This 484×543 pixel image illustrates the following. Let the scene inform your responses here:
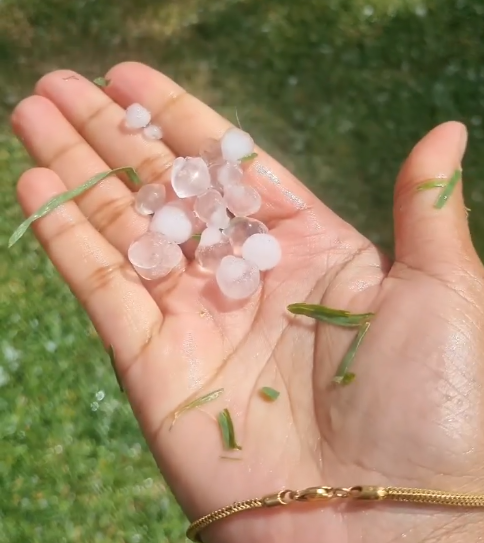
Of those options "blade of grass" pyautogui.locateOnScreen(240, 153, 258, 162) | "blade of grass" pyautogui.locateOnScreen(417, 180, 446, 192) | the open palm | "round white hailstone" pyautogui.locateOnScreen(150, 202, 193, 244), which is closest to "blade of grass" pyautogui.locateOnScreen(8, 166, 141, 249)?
the open palm

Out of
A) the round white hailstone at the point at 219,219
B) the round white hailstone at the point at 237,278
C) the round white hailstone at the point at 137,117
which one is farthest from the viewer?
the round white hailstone at the point at 137,117

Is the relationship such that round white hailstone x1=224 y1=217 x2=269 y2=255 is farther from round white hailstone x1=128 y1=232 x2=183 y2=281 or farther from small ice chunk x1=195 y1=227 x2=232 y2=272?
round white hailstone x1=128 y1=232 x2=183 y2=281

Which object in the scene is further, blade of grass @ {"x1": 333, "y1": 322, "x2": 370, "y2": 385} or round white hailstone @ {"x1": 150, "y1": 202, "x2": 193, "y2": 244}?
round white hailstone @ {"x1": 150, "y1": 202, "x2": 193, "y2": 244}

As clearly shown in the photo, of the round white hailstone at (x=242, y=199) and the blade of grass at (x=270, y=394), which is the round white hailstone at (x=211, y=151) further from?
the blade of grass at (x=270, y=394)

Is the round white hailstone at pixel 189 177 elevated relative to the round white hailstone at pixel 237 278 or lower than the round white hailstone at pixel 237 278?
elevated

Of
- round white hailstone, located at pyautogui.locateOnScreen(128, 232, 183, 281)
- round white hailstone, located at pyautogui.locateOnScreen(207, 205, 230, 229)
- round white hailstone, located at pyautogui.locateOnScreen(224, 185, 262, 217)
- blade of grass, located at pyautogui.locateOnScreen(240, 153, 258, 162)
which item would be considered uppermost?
blade of grass, located at pyautogui.locateOnScreen(240, 153, 258, 162)

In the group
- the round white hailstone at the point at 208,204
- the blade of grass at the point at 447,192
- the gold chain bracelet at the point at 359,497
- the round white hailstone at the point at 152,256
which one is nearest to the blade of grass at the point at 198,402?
the gold chain bracelet at the point at 359,497

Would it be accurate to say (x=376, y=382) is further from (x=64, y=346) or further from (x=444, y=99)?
(x=444, y=99)
